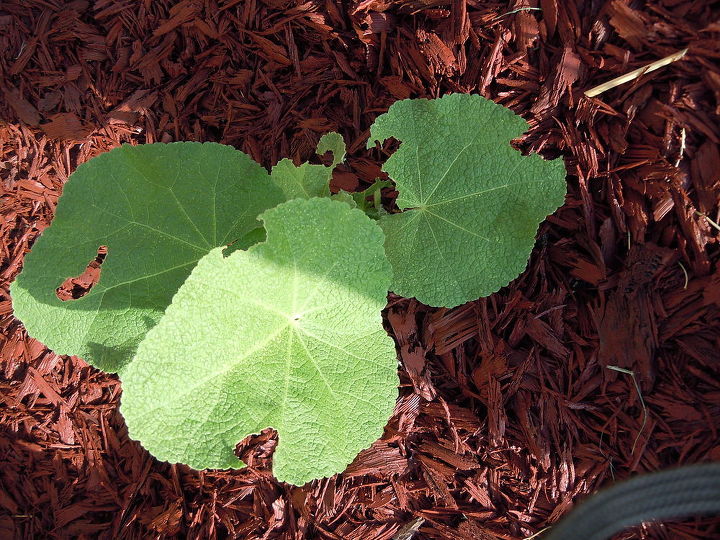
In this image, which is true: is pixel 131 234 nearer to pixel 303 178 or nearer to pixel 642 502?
pixel 303 178

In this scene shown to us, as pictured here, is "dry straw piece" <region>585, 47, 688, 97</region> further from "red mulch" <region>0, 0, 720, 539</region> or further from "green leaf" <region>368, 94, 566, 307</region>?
"green leaf" <region>368, 94, 566, 307</region>

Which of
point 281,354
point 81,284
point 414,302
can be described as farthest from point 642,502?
point 81,284

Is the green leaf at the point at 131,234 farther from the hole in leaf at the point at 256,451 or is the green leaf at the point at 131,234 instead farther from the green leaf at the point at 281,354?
the hole in leaf at the point at 256,451

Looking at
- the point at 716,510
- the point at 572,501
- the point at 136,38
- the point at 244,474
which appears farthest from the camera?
the point at 136,38

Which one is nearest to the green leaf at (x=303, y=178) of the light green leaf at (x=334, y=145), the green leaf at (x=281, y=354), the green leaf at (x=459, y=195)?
the light green leaf at (x=334, y=145)

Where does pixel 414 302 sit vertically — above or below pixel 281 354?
below

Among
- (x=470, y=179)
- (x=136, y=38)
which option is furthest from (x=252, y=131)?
(x=470, y=179)

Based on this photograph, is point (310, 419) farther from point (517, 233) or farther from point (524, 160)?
point (524, 160)
